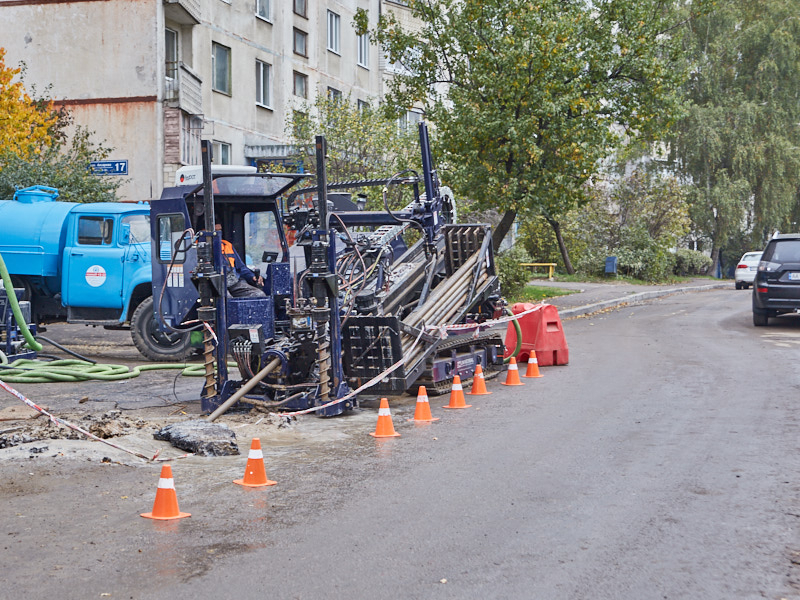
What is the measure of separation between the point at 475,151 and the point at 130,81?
10.4 m

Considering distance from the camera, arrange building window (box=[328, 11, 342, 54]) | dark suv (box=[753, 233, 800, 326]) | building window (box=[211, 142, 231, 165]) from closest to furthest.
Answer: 1. dark suv (box=[753, 233, 800, 326])
2. building window (box=[211, 142, 231, 165])
3. building window (box=[328, 11, 342, 54])

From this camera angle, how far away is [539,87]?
2070cm

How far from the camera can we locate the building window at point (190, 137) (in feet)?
86.1

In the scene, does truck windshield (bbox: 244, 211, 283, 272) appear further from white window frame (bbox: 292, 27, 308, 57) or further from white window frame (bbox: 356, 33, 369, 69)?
white window frame (bbox: 356, 33, 369, 69)

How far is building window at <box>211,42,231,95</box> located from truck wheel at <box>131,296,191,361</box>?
55.1 ft

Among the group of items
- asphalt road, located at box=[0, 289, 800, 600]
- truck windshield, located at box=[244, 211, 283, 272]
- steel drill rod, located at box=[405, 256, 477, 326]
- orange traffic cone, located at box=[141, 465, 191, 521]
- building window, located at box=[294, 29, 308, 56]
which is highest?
building window, located at box=[294, 29, 308, 56]

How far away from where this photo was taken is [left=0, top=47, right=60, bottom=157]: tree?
69.3 feet

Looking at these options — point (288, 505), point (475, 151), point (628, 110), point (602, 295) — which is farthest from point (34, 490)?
point (602, 295)

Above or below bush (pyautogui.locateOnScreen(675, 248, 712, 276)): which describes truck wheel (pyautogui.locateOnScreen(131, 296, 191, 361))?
below

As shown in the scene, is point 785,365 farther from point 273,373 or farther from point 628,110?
point 628,110

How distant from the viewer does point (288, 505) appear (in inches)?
243

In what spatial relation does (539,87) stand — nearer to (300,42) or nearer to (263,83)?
(263,83)

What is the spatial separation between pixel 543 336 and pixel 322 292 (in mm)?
5026

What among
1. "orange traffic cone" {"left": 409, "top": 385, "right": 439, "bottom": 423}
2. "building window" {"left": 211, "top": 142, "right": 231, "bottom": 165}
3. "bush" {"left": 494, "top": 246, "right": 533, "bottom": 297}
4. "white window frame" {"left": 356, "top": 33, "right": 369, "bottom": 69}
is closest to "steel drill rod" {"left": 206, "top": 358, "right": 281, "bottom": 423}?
"orange traffic cone" {"left": 409, "top": 385, "right": 439, "bottom": 423}
